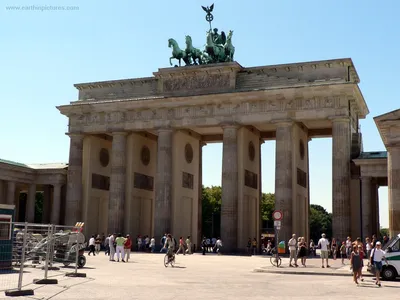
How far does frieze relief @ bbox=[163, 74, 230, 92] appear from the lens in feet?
187

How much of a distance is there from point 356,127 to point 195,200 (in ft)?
64.5

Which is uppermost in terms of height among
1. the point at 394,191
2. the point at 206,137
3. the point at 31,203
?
the point at 206,137

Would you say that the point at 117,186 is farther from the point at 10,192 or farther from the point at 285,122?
the point at 285,122


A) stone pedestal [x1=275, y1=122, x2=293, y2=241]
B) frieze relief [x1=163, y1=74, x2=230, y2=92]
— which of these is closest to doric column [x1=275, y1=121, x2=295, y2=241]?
stone pedestal [x1=275, y1=122, x2=293, y2=241]

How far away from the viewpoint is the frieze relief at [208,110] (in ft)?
174

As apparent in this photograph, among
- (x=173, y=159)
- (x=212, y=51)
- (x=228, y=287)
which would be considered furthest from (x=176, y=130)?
(x=228, y=287)

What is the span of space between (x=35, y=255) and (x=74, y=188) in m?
35.1

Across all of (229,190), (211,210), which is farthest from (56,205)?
(211,210)

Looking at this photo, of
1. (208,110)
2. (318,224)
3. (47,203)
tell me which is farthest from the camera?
(318,224)

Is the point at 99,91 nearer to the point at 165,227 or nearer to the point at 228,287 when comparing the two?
the point at 165,227

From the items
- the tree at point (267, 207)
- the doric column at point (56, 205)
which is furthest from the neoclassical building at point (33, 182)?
the tree at point (267, 207)

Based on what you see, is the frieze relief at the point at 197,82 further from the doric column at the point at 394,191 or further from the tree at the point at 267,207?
the tree at the point at 267,207

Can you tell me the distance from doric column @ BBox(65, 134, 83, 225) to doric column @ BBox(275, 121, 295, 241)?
22.4 meters

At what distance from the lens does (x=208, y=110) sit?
56.9m
